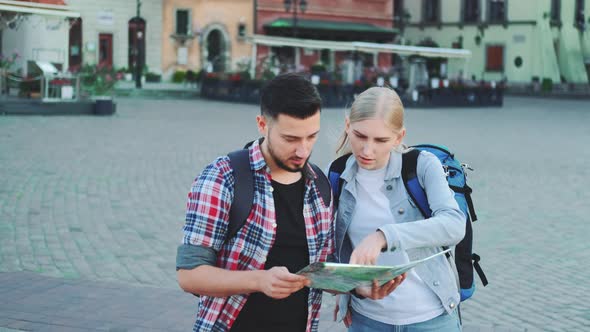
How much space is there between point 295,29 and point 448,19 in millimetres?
13626

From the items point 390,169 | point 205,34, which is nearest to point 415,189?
point 390,169

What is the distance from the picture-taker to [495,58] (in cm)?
5188

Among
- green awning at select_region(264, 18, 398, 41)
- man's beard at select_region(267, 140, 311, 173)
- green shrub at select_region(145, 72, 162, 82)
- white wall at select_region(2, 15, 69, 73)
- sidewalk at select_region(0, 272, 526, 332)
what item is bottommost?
sidewalk at select_region(0, 272, 526, 332)

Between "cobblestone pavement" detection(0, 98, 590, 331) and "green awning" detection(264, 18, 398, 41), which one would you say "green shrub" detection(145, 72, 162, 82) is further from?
"cobblestone pavement" detection(0, 98, 590, 331)

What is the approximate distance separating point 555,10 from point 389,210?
51091mm

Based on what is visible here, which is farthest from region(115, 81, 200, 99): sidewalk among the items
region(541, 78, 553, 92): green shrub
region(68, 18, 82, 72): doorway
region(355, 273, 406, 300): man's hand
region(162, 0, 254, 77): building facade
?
region(355, 273, 406, 300): man's hand

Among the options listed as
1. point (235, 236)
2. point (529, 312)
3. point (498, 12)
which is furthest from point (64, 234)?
point (498, 12)

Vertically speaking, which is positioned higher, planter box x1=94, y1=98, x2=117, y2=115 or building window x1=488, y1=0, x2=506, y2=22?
building window x1=488, y1=0, x2=506, y2=22

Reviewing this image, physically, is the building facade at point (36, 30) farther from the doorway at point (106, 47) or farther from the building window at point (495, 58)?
the building window at point (495, 58)

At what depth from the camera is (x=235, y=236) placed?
2.59 m

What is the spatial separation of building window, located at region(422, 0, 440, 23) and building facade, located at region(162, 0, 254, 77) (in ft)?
40.6

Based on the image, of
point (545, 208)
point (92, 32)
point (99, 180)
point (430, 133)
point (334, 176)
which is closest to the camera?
point (334, 176)

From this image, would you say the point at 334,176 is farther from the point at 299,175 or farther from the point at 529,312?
the point at 529,312

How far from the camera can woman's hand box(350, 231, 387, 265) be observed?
2607 millimetres
